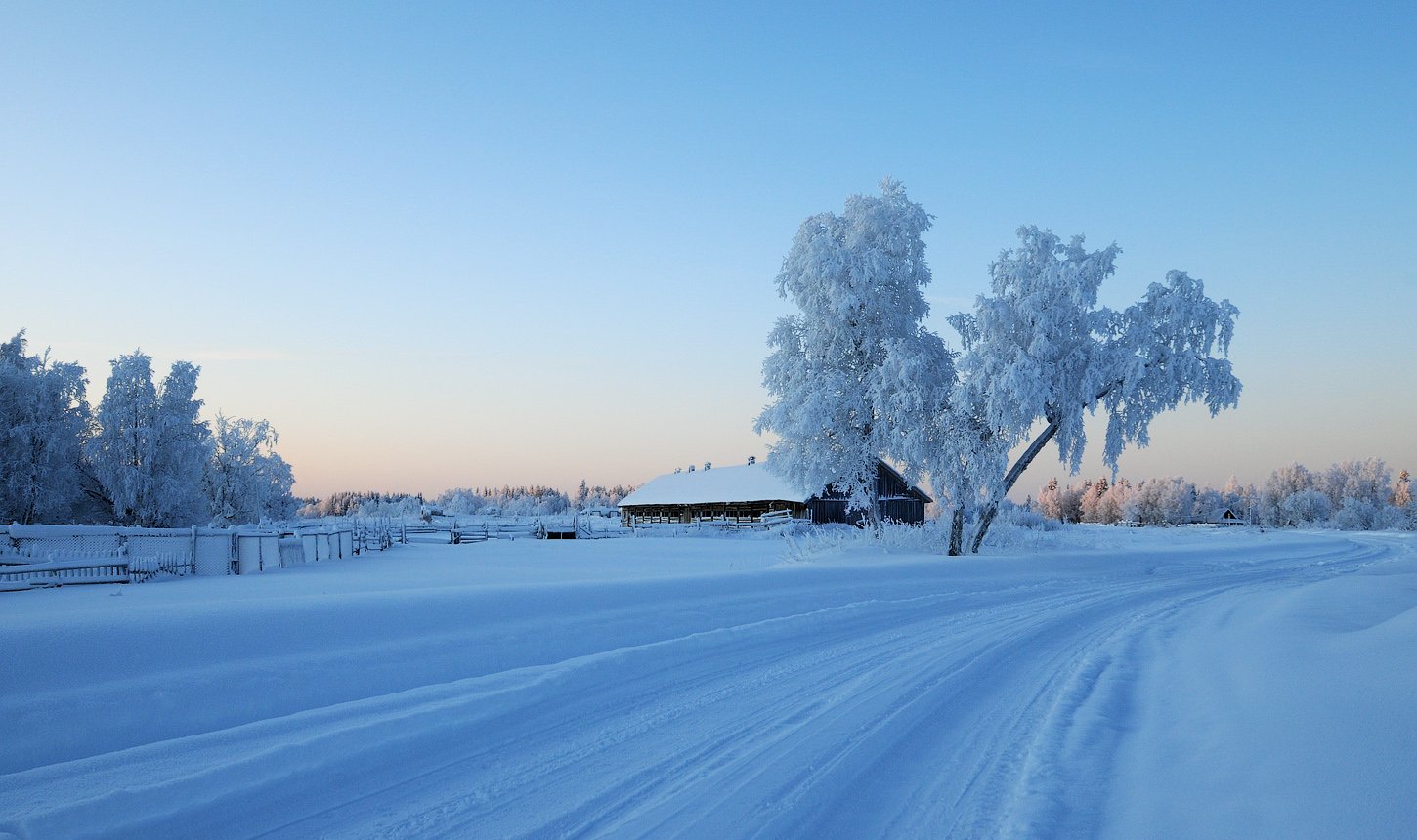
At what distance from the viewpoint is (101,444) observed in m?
38.3

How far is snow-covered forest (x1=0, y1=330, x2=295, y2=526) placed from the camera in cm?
3388

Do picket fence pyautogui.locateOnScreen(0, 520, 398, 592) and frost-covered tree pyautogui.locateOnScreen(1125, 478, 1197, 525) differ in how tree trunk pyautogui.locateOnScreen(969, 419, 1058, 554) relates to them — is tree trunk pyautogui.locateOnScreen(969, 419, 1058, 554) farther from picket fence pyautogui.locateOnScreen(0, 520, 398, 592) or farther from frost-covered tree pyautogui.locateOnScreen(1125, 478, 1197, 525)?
frost-covered tree pyautogui.locateOnScreen(1125, 478, 1197, 525)

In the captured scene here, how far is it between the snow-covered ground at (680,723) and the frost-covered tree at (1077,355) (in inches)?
459

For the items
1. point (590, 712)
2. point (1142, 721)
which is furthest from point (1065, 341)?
point (590, 712)

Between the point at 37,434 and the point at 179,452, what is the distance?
6.07 metres

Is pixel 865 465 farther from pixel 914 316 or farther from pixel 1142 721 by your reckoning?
pixel 1142 721

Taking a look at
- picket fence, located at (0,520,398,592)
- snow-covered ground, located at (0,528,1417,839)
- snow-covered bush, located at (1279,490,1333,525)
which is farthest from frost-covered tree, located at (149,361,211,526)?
snow-covered bush, located at (1279,490,1333,525)

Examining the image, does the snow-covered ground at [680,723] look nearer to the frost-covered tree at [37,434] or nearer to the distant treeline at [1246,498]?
the frost-covered tree at [37,434]

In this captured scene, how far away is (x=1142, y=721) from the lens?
6.18 meters

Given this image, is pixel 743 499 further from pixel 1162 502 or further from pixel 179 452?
pixel 1162 502

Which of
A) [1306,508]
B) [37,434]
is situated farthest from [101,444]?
[1306,508]

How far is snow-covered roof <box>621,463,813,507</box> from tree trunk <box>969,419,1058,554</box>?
2546cm

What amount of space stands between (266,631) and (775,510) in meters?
46.8

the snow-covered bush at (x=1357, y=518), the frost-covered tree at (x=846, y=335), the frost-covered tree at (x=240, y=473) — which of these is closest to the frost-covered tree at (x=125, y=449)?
the frost-covered tree at (x=240, y=473)
